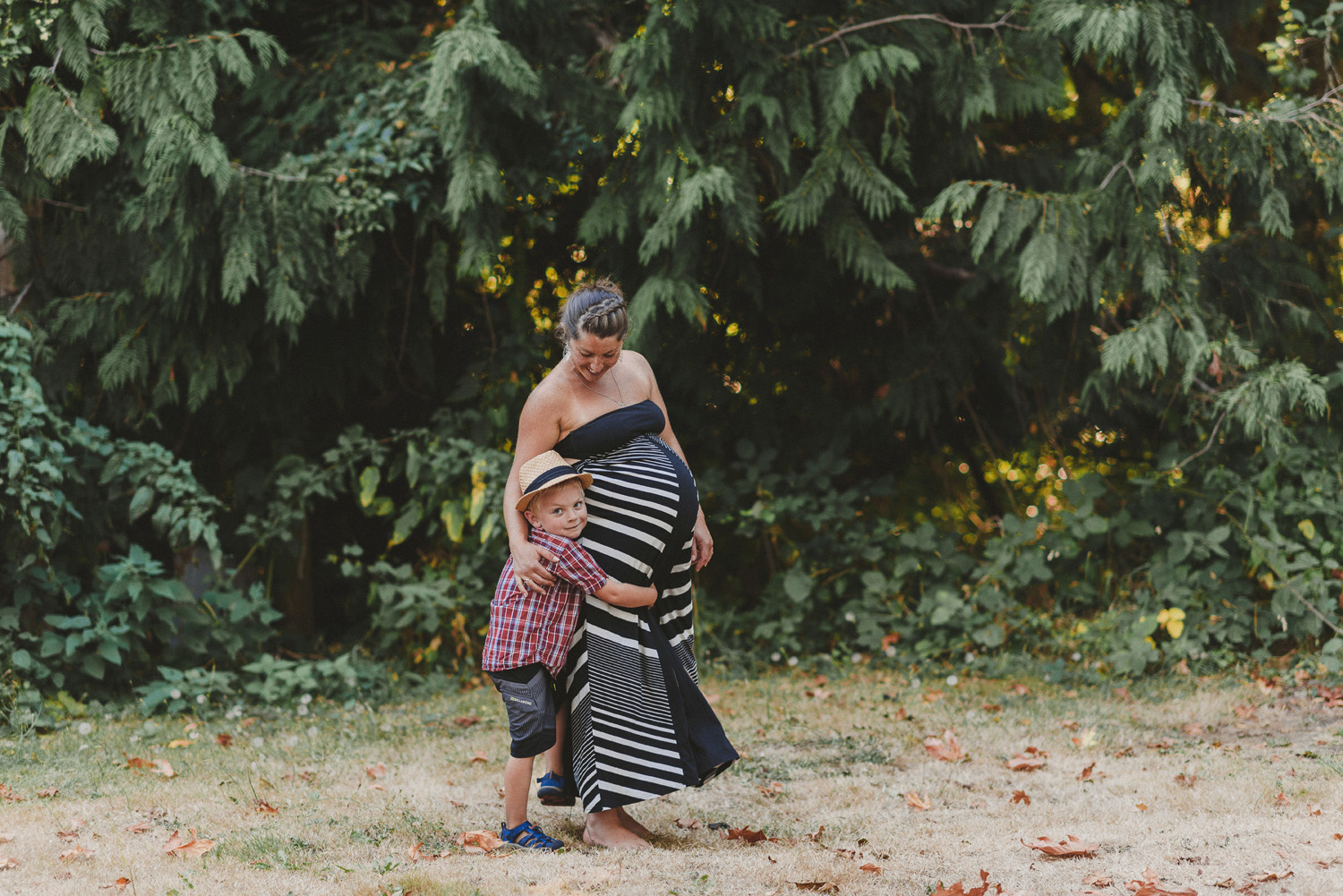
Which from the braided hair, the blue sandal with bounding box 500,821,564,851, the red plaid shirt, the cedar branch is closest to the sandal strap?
the blue sandal with bounding box 500,821,564,851

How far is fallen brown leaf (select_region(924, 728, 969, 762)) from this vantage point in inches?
164

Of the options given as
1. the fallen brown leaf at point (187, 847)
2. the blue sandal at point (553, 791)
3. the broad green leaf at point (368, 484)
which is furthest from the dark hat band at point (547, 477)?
the broad green leaf at point (368, 484)

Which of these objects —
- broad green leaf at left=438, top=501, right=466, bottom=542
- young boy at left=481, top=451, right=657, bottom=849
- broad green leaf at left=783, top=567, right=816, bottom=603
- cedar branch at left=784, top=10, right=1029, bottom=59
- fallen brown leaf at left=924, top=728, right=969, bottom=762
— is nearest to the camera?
young boy at left=481, top=451, right=657, bottom=849

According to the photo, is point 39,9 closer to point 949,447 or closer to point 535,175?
point 535,175

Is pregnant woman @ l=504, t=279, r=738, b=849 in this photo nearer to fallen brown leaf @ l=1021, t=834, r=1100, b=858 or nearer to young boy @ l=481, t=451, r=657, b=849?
young boy @ l=481, t=451, r=657, b=849

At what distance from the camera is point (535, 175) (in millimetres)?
5477

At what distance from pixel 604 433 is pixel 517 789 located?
1.05 metres

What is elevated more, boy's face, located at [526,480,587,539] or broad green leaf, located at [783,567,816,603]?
boy's face, located at [526,480,587,539]

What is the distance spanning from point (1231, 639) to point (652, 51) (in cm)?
399

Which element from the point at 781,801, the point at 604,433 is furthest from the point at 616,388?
the point at 781,801

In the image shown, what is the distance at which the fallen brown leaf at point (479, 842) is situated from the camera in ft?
10.1

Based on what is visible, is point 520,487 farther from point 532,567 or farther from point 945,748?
point 945,748

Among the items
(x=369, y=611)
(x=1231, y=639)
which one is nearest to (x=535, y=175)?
(x=369, y=611)

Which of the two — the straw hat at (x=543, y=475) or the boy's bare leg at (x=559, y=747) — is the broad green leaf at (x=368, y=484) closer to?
the boy's bare leg at (x=559, y=747)
